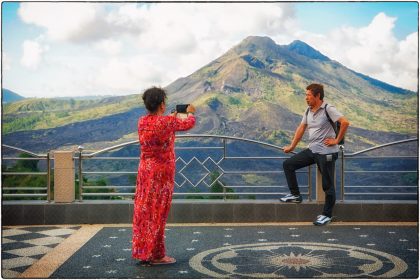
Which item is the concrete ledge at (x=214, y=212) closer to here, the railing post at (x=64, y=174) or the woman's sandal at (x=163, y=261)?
the railing post at (x=64, y=174)

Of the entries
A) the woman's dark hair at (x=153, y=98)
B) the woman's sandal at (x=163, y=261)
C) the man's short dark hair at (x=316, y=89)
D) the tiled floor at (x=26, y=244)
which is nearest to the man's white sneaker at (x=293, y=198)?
the man's short dark hair at (x=316, y=89)

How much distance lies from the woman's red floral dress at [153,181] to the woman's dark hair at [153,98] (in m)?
0.09

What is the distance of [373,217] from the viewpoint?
23.7 ft

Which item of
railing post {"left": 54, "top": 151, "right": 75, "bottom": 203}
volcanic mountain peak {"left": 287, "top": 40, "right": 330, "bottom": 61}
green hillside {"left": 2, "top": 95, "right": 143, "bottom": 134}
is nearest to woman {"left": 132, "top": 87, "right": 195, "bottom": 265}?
railing post {"left": 54, "top": 151, "right": 75, "bottom": 203}

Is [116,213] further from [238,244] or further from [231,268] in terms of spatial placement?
[231,268]

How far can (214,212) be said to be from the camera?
7.24 metres

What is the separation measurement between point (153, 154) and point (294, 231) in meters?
2.52

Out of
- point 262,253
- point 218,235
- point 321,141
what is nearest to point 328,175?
point 321,141

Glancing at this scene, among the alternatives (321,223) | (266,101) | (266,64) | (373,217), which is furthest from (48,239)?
(266,64)

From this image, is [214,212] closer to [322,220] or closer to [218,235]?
[218,235]

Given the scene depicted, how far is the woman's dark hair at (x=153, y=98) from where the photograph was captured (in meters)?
4.71

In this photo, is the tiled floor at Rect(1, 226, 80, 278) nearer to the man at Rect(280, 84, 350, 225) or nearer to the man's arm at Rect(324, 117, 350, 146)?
the man at Rect(280, 84, 350, 225)

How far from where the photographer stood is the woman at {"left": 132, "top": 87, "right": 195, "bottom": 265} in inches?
185

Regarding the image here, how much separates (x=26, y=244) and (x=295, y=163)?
11.0 feet
